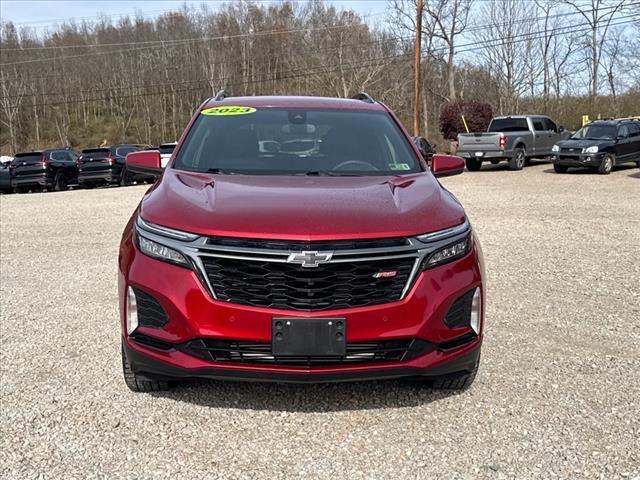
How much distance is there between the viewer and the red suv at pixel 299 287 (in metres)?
2.92

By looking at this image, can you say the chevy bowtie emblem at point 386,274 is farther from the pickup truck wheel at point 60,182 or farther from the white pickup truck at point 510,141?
the pickup truck wheel at point 60,182

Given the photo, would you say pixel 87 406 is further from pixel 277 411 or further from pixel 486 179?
pixel 486 179

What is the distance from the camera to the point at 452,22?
157 feet

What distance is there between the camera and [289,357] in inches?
116

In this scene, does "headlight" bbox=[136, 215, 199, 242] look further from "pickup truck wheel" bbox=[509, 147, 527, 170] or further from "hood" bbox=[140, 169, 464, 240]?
"pickup truck wheel" bbox=[509, 147, 527, 170]

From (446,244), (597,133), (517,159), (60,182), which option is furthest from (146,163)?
(60,182)

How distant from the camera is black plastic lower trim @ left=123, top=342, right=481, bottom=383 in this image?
9.75 feet

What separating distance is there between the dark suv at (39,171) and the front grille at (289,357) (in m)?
22.0

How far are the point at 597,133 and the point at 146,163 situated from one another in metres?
19.5

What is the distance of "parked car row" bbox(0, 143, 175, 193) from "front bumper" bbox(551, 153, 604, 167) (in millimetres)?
13669

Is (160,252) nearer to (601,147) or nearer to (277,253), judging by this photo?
(277,253)

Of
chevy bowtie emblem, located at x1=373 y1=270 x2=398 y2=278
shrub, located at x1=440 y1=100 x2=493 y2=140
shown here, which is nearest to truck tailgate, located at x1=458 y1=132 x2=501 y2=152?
shrub, located at x1=440 y1=100 x2=493 y2=140

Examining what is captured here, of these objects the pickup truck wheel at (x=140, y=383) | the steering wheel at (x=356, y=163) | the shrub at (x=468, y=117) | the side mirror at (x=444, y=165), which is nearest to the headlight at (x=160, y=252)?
the pickup truck wheel at (x=140, y=383)

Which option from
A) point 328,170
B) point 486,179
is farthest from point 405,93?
point 328,170
